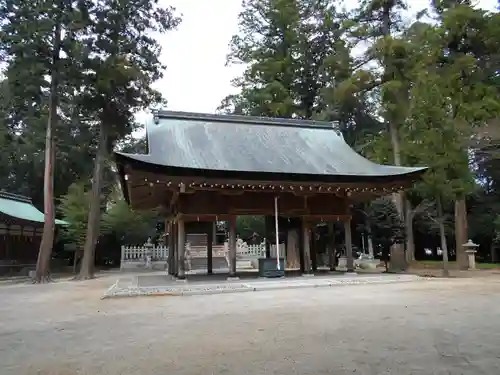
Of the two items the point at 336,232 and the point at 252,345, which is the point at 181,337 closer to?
the point at 252,345

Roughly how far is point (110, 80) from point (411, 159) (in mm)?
13432

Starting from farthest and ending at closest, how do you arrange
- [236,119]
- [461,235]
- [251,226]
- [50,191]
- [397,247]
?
[251,226] < [461,235] < [50,191] < [397,247] < [236,119]

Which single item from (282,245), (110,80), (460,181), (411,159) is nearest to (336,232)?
(282,245)

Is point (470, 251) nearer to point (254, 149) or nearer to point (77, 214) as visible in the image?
point (254, 149)

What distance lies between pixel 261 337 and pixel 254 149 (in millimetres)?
10055

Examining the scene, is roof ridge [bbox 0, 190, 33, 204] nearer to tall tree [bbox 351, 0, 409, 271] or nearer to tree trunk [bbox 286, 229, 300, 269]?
tree trunk [bbox 286, 229, 300, 269]

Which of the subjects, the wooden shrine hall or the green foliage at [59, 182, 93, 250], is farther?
the green foliage at [59, 182, 93, 250]

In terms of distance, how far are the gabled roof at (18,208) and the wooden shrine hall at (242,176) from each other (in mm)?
11227

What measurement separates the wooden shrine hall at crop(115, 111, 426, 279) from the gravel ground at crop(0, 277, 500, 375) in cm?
437

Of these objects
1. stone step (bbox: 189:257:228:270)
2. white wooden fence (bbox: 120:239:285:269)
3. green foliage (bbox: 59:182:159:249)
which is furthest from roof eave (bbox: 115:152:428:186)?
white wooden fence (bbox: 120:239:285:269)

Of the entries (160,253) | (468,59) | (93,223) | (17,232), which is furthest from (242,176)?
(17,232)

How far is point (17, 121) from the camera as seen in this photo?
30.1 meters

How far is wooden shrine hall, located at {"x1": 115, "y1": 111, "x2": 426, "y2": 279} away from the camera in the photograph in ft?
38.4

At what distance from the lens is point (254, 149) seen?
563 inches
